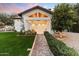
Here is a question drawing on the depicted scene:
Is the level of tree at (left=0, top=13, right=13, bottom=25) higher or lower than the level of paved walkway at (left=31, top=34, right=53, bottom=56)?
higher

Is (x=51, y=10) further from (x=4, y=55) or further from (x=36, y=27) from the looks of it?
(x=4, y=55)

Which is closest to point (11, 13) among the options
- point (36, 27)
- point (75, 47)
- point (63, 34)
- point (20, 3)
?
point (20, 3)

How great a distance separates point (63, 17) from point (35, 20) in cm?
28

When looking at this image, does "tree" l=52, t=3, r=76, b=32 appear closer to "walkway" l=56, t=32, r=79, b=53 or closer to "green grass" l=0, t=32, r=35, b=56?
"walkway" l=56, t=32, r=79, b=53

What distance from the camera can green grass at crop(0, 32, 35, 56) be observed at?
91.0 inches

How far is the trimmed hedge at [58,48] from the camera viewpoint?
2268mm

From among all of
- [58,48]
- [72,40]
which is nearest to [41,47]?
[58,48]

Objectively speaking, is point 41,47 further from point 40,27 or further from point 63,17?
point 63,17

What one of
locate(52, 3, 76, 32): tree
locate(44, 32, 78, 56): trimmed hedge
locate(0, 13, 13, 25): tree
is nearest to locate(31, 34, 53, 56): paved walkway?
locate(44, 32, 78, 56): trimmed hedge

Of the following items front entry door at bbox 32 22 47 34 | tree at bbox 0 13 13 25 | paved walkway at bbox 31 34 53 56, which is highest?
tree at bbox 0 13 13 25

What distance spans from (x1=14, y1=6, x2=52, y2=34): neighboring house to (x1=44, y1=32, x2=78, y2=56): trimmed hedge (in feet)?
0.31

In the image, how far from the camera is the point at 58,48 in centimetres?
228

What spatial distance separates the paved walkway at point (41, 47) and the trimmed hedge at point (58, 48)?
0.13 ft

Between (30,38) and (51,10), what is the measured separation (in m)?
0.35
